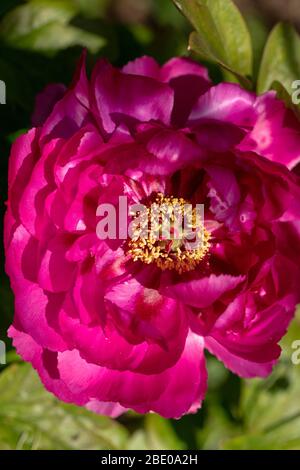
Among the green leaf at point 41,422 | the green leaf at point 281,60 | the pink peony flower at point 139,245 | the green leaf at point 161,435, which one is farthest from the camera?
the green leaf at point 161,435

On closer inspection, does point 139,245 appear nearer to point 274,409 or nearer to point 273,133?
point 273,133

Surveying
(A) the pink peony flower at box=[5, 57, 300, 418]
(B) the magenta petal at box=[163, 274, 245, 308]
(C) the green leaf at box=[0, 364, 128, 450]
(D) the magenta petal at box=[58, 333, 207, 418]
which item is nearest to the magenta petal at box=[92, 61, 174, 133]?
(A) the pink peony flower at box=[5, 57, 300, 418]

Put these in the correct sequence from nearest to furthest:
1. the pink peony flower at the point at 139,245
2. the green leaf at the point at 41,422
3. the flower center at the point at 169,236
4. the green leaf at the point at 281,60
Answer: the pink peony flower at the point at 139,245
the flower center at the point at 169,236
the green leaf at the point at 281,60
the green leaf at the point at 41,422

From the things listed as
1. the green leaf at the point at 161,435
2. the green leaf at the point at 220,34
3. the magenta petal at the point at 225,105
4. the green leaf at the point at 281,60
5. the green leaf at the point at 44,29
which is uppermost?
the green leaf at the point at 220,34

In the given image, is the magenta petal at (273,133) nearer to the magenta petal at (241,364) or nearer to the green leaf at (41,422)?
the magenta petal at (241,364)

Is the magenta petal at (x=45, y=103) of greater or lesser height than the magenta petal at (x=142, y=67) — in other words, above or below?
below

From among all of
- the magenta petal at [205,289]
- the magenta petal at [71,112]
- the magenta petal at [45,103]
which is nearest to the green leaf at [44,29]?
the magenta petal at [45,103]
